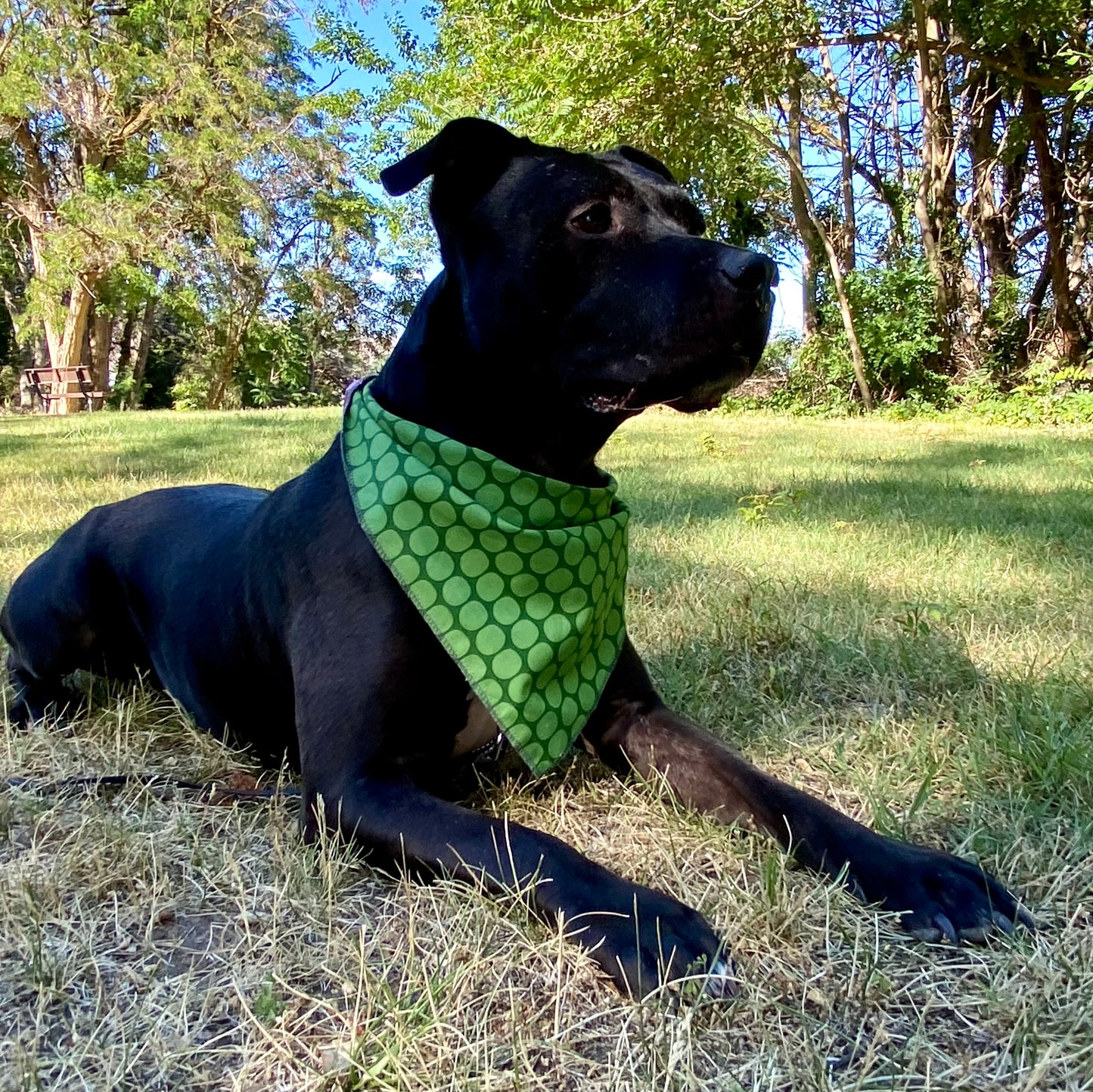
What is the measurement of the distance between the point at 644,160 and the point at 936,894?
194 centimetres

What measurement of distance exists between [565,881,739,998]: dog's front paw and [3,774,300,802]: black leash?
850 millimetres

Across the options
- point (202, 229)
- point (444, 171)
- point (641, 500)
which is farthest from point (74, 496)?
point (202, 229)

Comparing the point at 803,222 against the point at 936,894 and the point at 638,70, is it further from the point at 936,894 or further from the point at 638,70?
the point at 936,894

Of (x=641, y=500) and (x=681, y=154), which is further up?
(x=681, y=154)

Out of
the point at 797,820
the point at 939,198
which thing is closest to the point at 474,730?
the point at 797,820

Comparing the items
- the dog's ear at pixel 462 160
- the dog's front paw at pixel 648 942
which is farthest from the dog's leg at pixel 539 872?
the dog's ear at pixel 462 160

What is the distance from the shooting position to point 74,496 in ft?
19.1

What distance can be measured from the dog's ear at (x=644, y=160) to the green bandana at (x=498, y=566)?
95 cm

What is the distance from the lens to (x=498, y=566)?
6.60ft

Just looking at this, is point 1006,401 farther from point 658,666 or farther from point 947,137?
point 658,666

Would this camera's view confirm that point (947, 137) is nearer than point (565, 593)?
No

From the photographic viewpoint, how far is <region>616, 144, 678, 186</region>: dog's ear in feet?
8.23

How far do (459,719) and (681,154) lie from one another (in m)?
12.6

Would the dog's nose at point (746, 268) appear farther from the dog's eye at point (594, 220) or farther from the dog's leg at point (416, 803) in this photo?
the dog's leg at point (416, 803)
